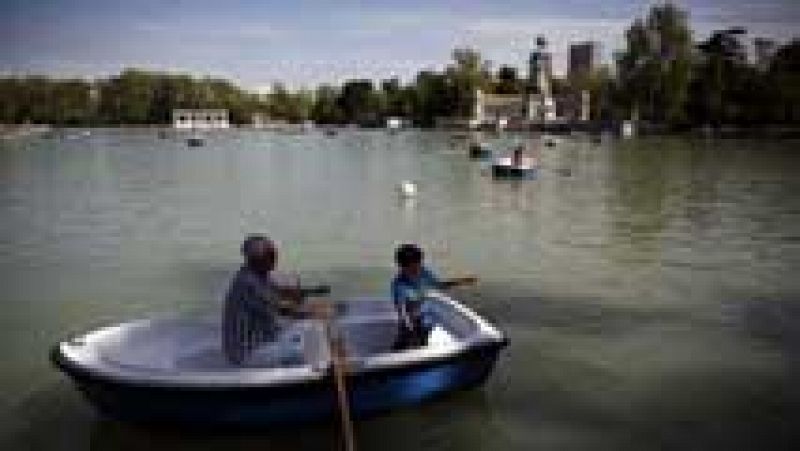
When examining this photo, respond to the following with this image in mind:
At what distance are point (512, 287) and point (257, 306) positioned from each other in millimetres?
8564

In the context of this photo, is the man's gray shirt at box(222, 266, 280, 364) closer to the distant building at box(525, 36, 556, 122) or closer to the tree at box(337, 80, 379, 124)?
the distant building at box(525, 36, 556, 122)

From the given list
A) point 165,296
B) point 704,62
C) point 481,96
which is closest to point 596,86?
point 481,96

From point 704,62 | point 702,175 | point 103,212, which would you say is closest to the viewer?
point 103,212

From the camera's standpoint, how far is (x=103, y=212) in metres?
32.0

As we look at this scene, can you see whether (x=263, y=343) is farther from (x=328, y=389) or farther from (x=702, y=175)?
(x=702, y=175)

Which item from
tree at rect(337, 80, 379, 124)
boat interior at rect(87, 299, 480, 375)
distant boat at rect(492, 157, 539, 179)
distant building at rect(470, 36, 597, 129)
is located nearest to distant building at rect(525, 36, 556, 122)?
distant building at rect(470, 36, 597, 129)

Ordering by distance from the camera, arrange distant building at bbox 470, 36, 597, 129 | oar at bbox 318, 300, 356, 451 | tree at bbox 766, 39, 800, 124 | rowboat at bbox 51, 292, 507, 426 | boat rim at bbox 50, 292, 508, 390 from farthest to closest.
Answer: distant building at bbox 470, 36, 597, 129 → tree at bbox 766, 39, 800, 124 → rowboat at bbox 51, 292, 507, 426 → boat rim at bbox 50, 292, 508, 390 → oar at bbox 318, 300, 356, 451

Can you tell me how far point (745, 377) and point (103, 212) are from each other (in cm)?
2459

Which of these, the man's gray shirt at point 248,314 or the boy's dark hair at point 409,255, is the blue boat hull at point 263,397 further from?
the boy's dark hair at point 409,255

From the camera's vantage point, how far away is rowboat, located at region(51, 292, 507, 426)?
874 centimetres

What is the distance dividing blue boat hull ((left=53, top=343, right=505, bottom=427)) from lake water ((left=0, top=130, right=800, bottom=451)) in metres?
0.30

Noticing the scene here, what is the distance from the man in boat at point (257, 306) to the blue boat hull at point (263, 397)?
0.52 meters

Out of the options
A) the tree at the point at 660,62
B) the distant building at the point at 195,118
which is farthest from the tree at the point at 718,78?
the distant building at the point at 195,118

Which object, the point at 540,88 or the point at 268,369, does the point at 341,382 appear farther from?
the point at 540,88
